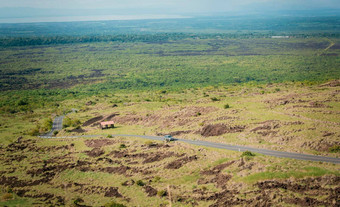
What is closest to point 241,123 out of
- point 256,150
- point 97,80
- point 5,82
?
point 256,150

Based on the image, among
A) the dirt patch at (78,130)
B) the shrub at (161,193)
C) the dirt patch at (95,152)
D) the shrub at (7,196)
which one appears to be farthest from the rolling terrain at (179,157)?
the dirt patch at (78,130)

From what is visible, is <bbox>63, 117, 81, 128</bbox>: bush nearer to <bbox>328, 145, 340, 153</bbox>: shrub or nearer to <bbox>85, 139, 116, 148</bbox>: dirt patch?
<bbox>85, 139, 116, 148</bbox>: dirt patch

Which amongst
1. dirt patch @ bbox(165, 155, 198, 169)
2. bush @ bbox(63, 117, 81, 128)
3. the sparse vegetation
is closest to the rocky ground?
dirt patch @ bbox(165, 155, 198, 169)

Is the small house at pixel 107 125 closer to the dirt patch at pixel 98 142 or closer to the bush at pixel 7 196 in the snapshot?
the dirt patch at pixel 98 142

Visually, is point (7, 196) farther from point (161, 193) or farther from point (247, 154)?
point (247, 154)

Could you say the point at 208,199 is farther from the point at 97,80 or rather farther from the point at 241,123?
the point at 97,80

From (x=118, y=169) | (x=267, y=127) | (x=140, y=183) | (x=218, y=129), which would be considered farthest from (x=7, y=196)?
(x=267, y=127)
